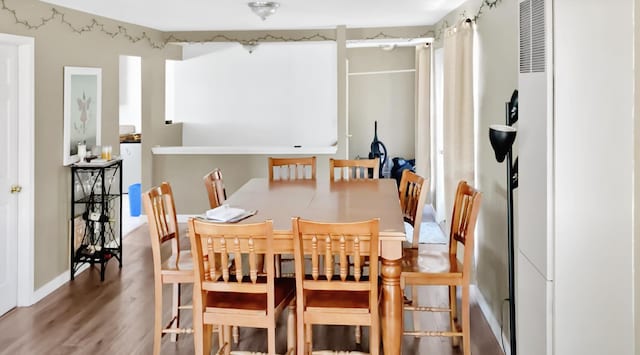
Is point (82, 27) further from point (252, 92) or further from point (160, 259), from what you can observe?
point (252, 92)

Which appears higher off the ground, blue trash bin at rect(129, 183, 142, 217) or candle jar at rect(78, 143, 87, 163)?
candle jar at rect(78, 143, 87, 163)

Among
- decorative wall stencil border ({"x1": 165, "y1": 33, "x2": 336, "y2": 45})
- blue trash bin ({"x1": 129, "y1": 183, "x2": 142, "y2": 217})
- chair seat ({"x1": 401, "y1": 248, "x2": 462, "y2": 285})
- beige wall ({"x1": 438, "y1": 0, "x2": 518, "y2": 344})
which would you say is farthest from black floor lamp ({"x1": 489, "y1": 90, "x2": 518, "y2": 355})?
blue trash bin ({"x1": 129, "y1": 183, "x2": 142, "y2": 217})

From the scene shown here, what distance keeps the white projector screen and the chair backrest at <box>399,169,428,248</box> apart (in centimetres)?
418

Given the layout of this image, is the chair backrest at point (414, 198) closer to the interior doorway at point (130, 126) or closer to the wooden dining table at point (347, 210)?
the wooden dining table at point (347, 210)

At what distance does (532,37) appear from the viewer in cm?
208

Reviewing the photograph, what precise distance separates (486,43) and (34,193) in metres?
3.50

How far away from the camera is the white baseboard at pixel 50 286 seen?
4.20m

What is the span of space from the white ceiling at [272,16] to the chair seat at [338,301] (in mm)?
2848

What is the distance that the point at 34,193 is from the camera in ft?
13.8

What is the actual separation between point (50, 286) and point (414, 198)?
9.68ft

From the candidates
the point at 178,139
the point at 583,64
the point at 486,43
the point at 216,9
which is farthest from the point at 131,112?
the point at 583,64

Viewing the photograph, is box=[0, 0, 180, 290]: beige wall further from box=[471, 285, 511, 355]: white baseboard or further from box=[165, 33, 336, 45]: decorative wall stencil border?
box=[471, 285, 511, 355]: white baseboard

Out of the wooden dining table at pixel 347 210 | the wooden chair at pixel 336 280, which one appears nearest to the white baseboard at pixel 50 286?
the wooden dining table at pixel 347 210

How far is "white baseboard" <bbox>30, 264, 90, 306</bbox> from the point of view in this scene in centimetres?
420
